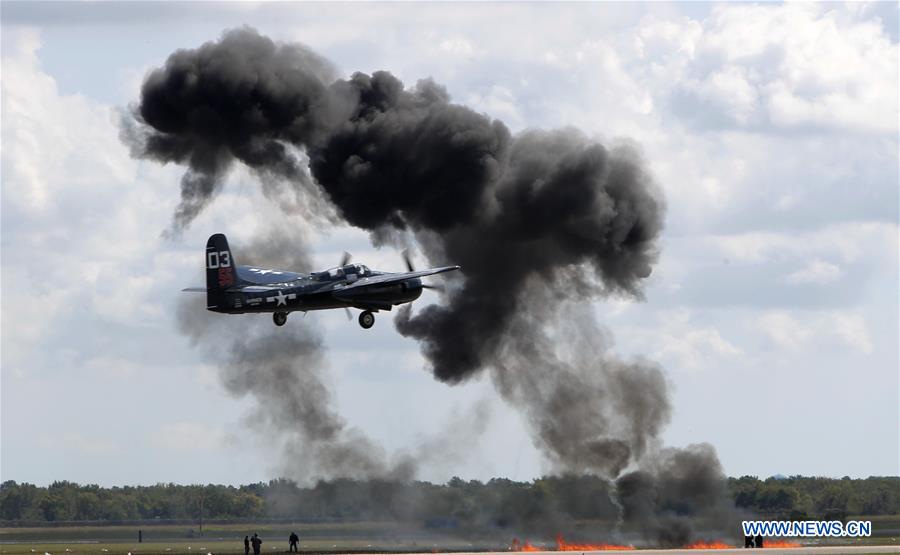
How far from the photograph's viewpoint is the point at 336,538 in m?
131

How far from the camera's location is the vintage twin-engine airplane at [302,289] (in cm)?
8775

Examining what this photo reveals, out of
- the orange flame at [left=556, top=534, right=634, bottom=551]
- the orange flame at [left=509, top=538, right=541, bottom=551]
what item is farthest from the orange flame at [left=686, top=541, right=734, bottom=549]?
the orange flame at [left=509, top=538, right=541, bottom=551]

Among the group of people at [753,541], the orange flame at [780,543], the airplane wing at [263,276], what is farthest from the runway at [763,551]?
the airplane wing at [263,276]

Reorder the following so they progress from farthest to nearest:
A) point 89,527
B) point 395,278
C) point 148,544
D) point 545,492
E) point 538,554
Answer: point 89,527, point 148,544, point 545,492, point 538,554, point 395,278

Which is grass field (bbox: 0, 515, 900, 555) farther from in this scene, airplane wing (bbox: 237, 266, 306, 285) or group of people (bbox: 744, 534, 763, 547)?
airplane wing (bbox: 237, 266, 306, 285)

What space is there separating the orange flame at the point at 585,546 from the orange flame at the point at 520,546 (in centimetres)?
181

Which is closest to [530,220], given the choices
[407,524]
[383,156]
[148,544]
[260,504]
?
[383,156]

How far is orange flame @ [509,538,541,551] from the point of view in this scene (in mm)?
104625

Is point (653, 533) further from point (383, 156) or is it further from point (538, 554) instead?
point (383, 156)

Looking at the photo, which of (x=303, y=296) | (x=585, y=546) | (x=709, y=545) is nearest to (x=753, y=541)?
(x=709, y=545)

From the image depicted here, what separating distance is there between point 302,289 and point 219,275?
198 inches

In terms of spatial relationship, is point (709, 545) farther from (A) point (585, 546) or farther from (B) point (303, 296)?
(B) point (303, 296)

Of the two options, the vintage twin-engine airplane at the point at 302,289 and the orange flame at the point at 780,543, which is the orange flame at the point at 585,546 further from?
the vintage twin-engine airplane at the point at 302,289

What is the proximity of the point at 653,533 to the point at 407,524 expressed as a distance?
20569 mm
